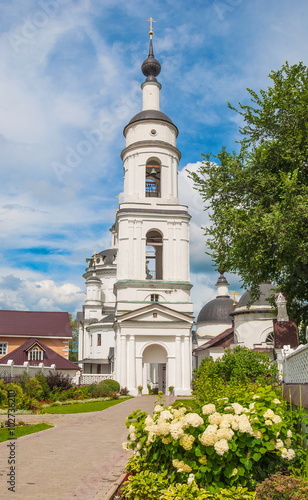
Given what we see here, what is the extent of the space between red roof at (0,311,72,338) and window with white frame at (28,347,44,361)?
149 inches

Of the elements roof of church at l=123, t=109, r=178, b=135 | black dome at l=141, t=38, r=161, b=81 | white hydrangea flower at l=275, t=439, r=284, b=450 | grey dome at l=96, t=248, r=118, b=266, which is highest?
black dome at l=141, t=38, r=161, b=81

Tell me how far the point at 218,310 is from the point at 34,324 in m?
26.0

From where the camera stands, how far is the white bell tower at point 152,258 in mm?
36906

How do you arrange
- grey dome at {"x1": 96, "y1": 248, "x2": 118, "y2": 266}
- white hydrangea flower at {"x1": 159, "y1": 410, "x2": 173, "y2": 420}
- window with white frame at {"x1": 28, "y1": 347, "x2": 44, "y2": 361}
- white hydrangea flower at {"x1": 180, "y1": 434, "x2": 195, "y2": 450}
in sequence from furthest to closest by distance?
1. grey dome at {"x1": 96, "y1": 248, "x2": 118, "y2": 266}
2. window with white frame at {"x1": 28, "y1": 347, "x2": 44, "y2": 361}
3. white hydrangea flower at {"x1": 159, "y1": 410, "x2": 173, "y2": 420}
4. white hydrangea flower at {"x1": 180, "y1": 434, "x2": 195, "y2": 450}

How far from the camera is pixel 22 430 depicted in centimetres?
1450

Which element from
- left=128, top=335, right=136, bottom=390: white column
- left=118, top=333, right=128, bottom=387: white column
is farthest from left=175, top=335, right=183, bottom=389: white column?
left=118, top=333, right=128, bottom=387: white column

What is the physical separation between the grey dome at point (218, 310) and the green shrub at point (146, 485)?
53237mm

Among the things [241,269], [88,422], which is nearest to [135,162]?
[241,269]

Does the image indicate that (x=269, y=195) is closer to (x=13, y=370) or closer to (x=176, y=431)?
(x=176, y=431)

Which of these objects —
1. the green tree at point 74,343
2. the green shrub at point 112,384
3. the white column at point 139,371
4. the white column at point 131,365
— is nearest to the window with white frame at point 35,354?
the green shrub at point 112,384

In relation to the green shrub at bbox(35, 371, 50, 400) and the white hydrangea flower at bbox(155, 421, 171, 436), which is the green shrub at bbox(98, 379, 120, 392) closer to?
the green shrub at bbox(35, 371, 50, 400)

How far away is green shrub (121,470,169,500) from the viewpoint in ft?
20.1

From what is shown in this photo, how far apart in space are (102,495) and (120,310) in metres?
31.4

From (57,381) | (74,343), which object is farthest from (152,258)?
(74,343)
